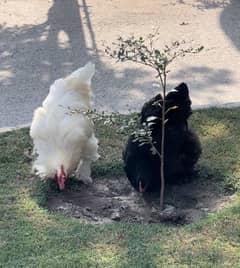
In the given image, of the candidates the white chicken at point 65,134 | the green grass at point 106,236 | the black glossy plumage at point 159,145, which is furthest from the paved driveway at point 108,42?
the black glossy plumage at point 159,145

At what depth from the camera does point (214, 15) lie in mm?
9477

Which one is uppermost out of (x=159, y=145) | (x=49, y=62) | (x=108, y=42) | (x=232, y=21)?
(x=159, y=145)

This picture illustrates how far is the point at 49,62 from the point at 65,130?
3225mm

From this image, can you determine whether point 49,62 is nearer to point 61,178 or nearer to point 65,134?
point 65,134

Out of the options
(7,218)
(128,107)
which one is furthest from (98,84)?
(7,218)

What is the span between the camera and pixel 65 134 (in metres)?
4.93

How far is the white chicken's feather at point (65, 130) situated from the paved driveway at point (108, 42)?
1.27m

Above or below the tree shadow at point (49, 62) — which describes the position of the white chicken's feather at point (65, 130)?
above

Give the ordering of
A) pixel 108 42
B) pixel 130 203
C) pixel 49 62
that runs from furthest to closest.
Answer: pixel 108 42
pixel 49 62
pixel 130 203

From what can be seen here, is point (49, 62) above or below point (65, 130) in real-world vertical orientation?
below

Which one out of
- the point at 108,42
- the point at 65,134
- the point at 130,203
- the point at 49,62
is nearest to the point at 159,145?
the point at 130,203

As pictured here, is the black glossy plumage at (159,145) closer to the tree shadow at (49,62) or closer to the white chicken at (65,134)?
the white chicken at (65,134)

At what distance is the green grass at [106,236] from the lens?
402 cm

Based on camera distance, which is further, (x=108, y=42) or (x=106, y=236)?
(x=108, y=42)
